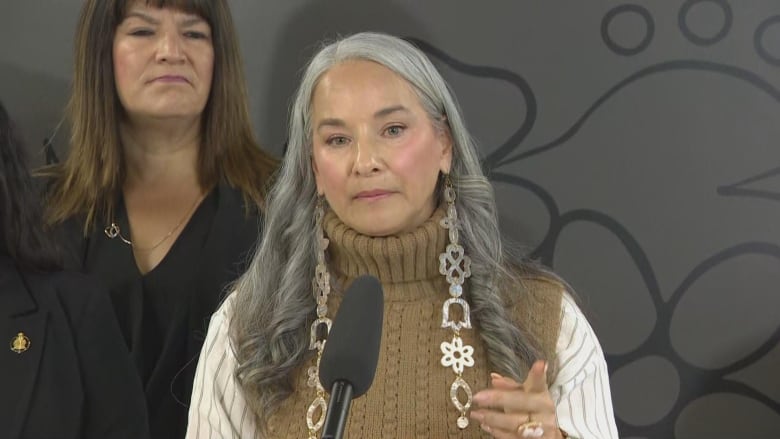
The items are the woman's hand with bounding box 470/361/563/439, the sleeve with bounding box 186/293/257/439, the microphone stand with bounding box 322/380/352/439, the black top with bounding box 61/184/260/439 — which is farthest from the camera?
the black top with bounding box 61/184/260/439

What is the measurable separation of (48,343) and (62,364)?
0.04 m

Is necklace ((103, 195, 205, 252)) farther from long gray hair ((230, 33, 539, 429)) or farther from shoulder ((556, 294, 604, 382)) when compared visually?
shoulder ((556, 294, 604, 382))

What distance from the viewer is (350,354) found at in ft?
3.14

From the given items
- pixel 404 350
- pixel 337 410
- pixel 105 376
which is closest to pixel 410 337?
pixel 404 350

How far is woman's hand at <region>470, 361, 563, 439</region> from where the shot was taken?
1279 millimetres

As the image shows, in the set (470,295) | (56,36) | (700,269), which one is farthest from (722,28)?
(56,36)

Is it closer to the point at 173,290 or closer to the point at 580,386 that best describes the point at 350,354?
the point at 580,386

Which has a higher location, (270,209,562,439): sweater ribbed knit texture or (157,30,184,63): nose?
(157,30,184,63): nose

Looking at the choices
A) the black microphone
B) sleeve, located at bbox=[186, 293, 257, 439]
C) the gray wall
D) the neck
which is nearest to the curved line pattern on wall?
the gray wall

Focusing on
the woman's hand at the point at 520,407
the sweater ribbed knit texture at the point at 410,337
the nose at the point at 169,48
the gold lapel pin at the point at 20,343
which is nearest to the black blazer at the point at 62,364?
the gold lapel pin at the point at 20,343

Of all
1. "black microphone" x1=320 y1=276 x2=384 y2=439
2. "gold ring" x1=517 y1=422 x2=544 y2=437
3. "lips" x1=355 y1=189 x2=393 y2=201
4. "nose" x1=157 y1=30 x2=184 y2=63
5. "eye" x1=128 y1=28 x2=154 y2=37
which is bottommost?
"gold ring" x1=517 y1=422 x2=544 y2=437

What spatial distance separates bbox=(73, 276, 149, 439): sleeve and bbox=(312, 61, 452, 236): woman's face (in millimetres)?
444

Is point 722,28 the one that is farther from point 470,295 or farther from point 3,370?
point 3,370

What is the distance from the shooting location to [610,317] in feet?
7.43
